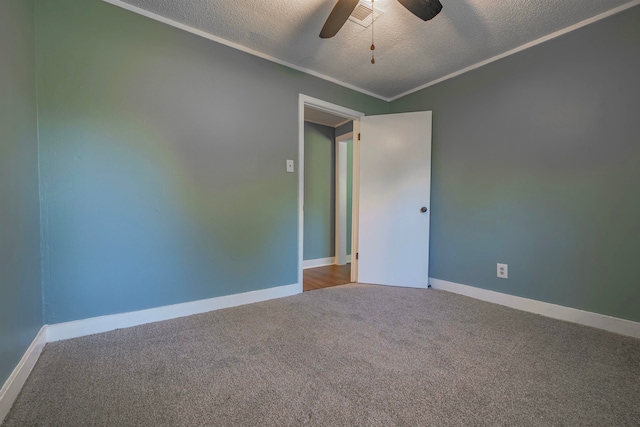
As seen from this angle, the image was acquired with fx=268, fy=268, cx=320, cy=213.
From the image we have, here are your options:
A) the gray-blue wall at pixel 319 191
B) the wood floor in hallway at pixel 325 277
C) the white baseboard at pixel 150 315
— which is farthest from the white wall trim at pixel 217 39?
the wood floor in hallway at pixel 325 277

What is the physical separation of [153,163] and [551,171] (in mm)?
3154

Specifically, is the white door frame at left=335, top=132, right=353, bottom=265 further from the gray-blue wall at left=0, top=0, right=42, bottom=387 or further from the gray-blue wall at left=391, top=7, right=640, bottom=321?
the gray-blue wall at left=0, top=0, right=42, bottom=387

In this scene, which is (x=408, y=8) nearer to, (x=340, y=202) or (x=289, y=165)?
(x=289, y=165)

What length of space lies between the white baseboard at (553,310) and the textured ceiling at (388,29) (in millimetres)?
2200

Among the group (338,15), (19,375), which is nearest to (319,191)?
(338,15)

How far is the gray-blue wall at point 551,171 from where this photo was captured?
188 centimetres

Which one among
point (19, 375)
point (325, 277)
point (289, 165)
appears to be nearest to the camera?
point (19, 375)

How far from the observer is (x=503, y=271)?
2.47 metres

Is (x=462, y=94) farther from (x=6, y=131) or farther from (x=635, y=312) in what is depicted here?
(x=6, y=131)

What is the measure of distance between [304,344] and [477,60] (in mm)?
2945

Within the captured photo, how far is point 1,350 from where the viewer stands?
108cm

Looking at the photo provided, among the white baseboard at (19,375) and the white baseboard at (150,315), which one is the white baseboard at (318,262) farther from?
the white baseboard at (19,375)

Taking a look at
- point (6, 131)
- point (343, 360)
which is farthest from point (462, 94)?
point (6, 131)

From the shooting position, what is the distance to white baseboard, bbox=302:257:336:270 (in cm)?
411
